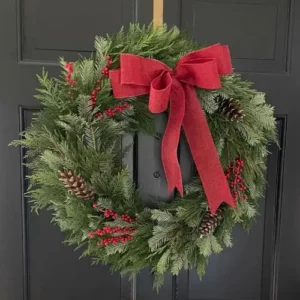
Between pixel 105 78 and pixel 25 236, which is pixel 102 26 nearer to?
pixel 105 78

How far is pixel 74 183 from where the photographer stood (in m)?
0.91

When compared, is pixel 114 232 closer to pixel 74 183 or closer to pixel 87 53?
pixel 74 183

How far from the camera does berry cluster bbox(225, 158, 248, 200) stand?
991 millimetres

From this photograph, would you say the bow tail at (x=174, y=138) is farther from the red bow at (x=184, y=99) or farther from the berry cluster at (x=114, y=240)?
the berry cluster at (x=114, y=240)

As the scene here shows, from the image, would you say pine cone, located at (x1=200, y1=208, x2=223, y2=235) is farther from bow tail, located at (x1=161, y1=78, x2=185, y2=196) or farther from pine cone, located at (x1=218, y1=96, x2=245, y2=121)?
pine cone, located at (x1=218, y1=96, x2=245, y2=121)

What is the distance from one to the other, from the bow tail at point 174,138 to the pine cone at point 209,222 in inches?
3.2

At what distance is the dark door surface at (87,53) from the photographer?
4.12 ft

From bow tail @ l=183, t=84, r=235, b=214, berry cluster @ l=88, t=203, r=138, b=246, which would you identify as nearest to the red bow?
bow tail @ l=183, t=84, r=235, b=214

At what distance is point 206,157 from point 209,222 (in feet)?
0.48

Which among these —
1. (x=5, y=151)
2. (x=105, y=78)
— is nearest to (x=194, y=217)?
(x=105, y=78)

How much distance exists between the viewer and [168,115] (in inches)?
39.4

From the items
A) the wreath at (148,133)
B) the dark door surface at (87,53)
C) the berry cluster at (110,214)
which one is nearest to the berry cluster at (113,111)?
the wreath at (148,133)

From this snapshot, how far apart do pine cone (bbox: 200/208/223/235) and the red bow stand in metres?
0.04

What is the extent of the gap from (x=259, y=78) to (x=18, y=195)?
821 mm
